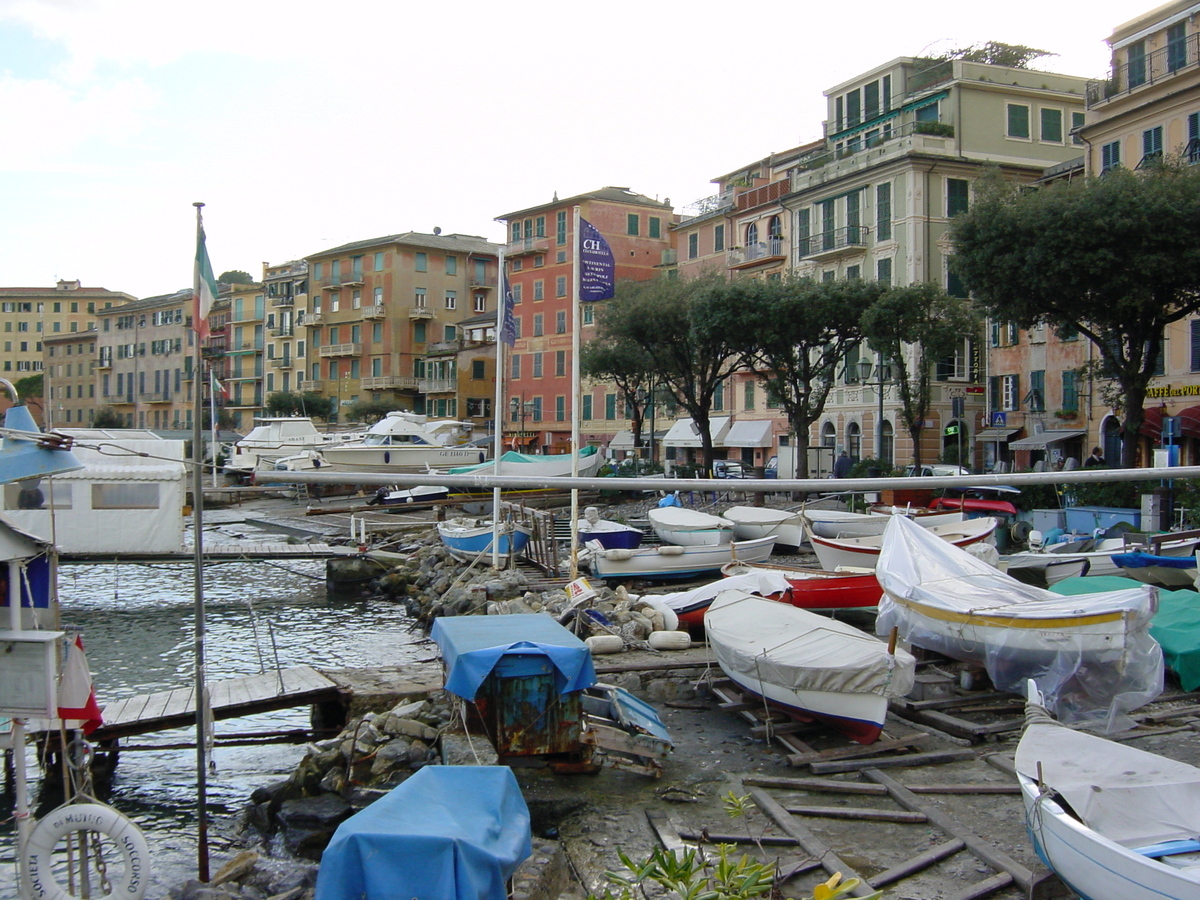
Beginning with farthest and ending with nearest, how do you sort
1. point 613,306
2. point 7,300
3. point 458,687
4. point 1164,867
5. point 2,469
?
point 7,300
point 613,306
point 458,687
point 2,469
point 1164,867

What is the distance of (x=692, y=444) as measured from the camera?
173ft

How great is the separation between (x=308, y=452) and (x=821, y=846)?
48.6 metres

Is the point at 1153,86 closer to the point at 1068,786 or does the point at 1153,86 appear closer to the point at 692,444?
the point at 692,444

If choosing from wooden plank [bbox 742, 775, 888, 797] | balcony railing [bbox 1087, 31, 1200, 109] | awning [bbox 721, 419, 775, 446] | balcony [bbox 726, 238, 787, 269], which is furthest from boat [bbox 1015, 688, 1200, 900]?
awning [bbox 721, 419, 775, 446]

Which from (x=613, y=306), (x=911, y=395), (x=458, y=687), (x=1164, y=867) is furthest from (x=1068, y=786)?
(x=613, y=306)

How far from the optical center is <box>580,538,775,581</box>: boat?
22078mm

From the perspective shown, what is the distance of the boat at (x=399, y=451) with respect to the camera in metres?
50.7

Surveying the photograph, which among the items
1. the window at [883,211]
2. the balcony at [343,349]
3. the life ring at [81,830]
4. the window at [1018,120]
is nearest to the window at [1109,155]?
the window at [1018,120]

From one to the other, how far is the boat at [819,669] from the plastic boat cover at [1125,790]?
9.17 ft

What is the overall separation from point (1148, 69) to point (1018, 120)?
35.9 feet

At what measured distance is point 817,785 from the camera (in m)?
9.51

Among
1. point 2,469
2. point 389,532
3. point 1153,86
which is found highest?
point 1153,86

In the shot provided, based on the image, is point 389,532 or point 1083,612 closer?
point 1083,612

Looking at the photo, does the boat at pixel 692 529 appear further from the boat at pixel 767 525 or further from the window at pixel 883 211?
the window at pixel 883 211
